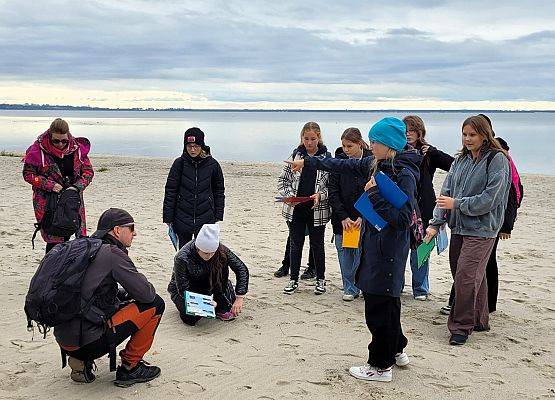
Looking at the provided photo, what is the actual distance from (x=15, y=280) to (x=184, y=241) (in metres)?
2.01

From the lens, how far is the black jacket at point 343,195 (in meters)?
6.50

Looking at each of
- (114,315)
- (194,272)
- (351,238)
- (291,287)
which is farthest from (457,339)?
(114,315)

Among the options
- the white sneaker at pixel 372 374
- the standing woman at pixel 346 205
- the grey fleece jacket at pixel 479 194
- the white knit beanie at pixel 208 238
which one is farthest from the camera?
the standing woman at pixel 346 205

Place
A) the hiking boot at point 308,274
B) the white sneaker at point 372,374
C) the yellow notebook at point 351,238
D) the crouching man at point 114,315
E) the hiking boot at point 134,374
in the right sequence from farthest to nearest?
the hiking boot at point 308,274 < the yellow notebook at point 351,238 < the white sneaker at point 372,374 < the hiking boot at point 134,374 < the crouching man at point 114,315

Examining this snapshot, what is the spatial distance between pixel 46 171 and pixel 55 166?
0.34 feet

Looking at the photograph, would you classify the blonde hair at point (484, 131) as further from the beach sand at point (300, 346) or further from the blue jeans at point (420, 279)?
the blue jeans at point (420, 279)

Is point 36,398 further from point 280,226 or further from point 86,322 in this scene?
point 280,226

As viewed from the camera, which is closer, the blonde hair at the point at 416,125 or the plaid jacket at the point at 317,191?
the blonde hair at the point at 416,125

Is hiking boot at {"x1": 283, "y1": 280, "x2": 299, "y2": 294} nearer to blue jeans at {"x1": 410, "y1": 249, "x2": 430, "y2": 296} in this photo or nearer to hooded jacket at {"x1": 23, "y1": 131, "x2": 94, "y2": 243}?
blue jeans at {"x1": 410, "y1": 249, "x2": 430, "y2": 296}

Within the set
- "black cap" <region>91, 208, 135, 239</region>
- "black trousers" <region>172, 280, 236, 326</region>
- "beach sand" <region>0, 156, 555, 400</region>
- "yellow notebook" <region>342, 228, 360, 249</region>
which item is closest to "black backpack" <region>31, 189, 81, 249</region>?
"beach sand" <region>0, 156, 555, 400</region>

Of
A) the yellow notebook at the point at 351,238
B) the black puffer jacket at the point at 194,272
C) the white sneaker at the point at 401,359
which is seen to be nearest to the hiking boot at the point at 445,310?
the yellow notebook at the point at 351,238

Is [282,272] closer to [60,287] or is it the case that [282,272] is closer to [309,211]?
[309,211]

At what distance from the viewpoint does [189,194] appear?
6742 millimetres

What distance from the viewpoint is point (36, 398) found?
13.8 ft
